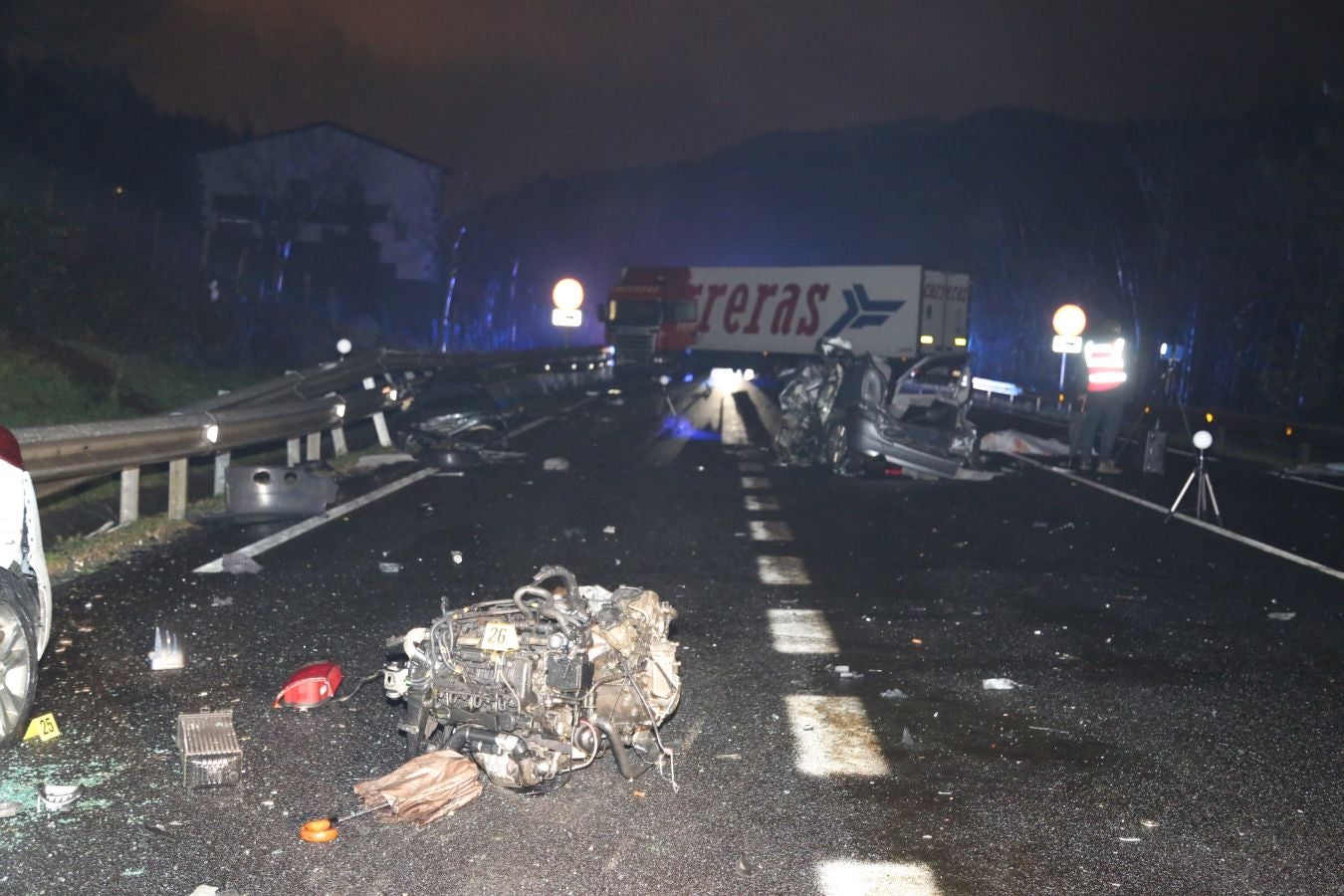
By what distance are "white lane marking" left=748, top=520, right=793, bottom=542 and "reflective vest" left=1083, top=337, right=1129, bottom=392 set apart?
737 centimetres

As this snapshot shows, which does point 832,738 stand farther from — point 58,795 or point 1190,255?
point 1190,255

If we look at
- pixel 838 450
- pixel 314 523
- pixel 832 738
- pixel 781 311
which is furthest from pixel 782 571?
pixel 781 311

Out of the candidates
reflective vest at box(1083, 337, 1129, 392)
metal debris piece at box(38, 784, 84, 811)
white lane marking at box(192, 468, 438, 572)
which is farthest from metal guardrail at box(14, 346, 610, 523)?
reflective vest at box(1083, 337, 1129, 392)

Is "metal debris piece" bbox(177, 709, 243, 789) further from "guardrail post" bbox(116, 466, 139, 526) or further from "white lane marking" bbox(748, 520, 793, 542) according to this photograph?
"white lane marking" bbox(748, 520, 793, 542)

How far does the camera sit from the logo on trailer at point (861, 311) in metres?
41.5

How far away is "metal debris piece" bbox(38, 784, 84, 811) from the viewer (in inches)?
176

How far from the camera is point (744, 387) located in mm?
43281

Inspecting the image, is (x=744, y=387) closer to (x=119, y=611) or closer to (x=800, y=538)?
(x=800, y=538)

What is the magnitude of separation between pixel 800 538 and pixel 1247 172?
162ft

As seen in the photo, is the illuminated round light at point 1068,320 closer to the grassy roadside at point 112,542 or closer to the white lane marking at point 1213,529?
the white lane marking at point 1213,529

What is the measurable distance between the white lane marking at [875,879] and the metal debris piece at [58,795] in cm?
269

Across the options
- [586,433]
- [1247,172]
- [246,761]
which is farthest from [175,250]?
[1247,172]

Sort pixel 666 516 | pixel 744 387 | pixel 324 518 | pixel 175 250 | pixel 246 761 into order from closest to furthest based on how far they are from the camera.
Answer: pixel 246 761
pixel 324 518
pixel 666 516
pixel 175 250
pixel 744 387

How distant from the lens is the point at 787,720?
5750 millimetres
